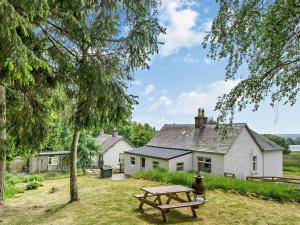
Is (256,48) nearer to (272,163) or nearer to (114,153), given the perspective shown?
(272,163)

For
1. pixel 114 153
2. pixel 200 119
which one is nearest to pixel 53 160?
pixel 114 153

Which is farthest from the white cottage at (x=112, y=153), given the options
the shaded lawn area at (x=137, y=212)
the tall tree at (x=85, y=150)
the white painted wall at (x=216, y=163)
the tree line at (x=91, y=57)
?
the tree line at (x=91, y=57)

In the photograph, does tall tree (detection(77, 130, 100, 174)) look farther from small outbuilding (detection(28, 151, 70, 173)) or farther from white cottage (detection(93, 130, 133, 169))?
white cottage (detection(93, 130, 133, 169))

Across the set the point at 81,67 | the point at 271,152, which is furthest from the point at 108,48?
the point at 271,152

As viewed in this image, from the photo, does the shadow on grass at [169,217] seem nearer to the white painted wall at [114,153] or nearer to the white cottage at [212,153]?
the white cottage at [212,153]

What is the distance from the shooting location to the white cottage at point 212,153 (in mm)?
25234

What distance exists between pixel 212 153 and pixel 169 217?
1615cm

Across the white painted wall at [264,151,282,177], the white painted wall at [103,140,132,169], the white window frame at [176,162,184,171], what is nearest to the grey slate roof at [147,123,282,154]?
the white painted wall at [264,151,282,177]

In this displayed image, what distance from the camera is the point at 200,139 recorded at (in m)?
28.2

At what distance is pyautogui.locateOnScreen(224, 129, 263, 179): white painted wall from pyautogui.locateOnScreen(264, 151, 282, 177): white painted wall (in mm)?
796

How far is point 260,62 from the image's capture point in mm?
9219

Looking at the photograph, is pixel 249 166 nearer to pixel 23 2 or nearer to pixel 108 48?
pixel 108 48

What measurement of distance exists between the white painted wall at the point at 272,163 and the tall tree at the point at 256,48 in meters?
20.9

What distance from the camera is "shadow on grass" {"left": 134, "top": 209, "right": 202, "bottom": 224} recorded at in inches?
373
